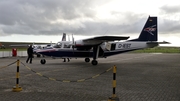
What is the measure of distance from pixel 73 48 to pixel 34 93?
1304cm

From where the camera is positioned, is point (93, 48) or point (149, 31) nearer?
point (93, 48)

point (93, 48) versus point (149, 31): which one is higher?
point (149, 31)

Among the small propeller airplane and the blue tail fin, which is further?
the blue tail fin

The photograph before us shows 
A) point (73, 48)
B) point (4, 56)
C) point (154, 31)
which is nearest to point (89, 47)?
point (73, 48)

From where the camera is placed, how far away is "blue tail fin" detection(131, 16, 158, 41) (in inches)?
926

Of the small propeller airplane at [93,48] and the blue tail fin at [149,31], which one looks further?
the blue tail fin at [149,31]

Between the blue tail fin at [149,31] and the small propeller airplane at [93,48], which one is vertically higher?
the blue tail fin at [149,31]

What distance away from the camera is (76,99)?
21.5 ft

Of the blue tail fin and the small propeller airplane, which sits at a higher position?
the blue tail fin

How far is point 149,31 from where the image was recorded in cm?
2356

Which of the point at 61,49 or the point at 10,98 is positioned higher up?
the point at 61,49

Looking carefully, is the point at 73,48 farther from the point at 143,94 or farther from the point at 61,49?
the point at 143,94

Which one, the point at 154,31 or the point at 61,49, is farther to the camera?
the point at 154,31

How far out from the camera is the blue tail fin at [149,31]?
23531 mm
